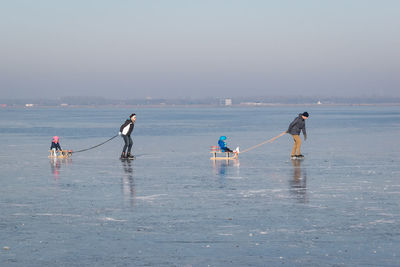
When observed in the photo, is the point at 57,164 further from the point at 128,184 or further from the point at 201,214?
the point at 201,214

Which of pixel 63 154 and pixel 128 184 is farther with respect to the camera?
pixel 63 154

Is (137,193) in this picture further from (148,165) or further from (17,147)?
(17,147)

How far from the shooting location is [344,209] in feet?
36.8

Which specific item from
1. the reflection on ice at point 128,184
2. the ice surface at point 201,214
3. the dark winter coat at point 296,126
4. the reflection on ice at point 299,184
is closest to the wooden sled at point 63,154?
the ice surface at point 201,214

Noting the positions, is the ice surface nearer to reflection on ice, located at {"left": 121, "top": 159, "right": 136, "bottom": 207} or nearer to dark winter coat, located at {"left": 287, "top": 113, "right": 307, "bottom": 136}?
reflection on ice, located at {"left": 121, "top": 159, "right": 136, "bottom": 207}

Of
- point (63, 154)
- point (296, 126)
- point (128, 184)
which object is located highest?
point (296, 126)

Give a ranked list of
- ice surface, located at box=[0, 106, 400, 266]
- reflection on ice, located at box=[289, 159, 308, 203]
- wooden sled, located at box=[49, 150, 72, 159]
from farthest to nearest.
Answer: wooden sled, located at box=[49, 150, 72, 159] < reflection on ice, located at box=[289, 159, 308, 203] < ice surface, located at box=[0, 106, 400, 266]

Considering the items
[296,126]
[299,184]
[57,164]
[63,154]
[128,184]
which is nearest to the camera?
[299,184]

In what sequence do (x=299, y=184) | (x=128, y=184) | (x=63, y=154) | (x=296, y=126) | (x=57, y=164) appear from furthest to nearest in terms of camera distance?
(x=63, y=154) → (x=296, y=126) → (x=57, y=164) → (x=128, y=184) → (x=299, y=184)

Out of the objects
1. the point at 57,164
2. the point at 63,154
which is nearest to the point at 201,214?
the point at 57,164

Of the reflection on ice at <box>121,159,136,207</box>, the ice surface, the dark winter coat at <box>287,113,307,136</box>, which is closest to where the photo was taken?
the ice surface

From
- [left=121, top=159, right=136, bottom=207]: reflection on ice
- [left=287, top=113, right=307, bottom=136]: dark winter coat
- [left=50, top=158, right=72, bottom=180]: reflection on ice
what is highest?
[left=287, top=113, right=307, bottom=136]: dark winter coat

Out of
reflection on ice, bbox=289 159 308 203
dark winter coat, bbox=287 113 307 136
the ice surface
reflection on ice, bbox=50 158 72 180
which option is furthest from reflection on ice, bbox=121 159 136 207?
dark winter coat, bbox=287 113 307 136

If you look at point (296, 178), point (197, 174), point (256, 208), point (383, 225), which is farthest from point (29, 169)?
point (383, 225)
